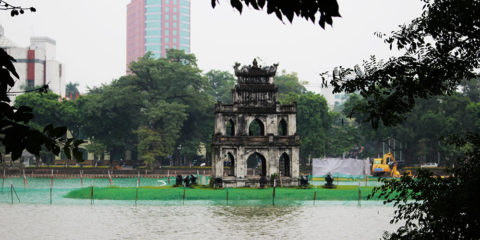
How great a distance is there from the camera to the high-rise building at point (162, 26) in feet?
597

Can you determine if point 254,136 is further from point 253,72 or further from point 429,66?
point 429,66

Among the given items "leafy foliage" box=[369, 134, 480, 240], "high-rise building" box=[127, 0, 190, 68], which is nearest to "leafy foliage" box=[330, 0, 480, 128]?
"leafy foliage" box=[369, 134, 480, 240]

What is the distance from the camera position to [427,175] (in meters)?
10.1

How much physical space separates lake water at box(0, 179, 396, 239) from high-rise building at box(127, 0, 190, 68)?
150209mm

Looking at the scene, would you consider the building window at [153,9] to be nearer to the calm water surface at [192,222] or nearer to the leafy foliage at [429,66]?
the calm water surface at [192,222]

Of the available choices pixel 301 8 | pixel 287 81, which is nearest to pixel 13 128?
pixel 301 8

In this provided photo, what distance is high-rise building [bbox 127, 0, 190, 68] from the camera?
182000 millimetres

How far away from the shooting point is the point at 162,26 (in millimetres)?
182375

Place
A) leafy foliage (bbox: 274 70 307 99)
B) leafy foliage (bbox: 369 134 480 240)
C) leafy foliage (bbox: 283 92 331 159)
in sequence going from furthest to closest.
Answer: leafy foliage (bbox: 274 70 307 99) < leafy foliage (bbox: 283 92 331 159) < leafy foliage (bbox: 369 134 480 240)

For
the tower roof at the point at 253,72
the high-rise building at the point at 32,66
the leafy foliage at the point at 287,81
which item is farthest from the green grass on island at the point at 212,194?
the high-rise building at the point at 32,66

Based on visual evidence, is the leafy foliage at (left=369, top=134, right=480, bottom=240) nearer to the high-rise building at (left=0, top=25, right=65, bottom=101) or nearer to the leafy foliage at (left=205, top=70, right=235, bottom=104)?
the leafy foliage at (left=205, top=70, right=235, bottom=104)

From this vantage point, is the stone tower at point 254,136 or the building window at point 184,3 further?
the building window at point 184,3

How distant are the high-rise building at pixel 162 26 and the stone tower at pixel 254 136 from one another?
450 feet

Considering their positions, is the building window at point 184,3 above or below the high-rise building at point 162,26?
above
